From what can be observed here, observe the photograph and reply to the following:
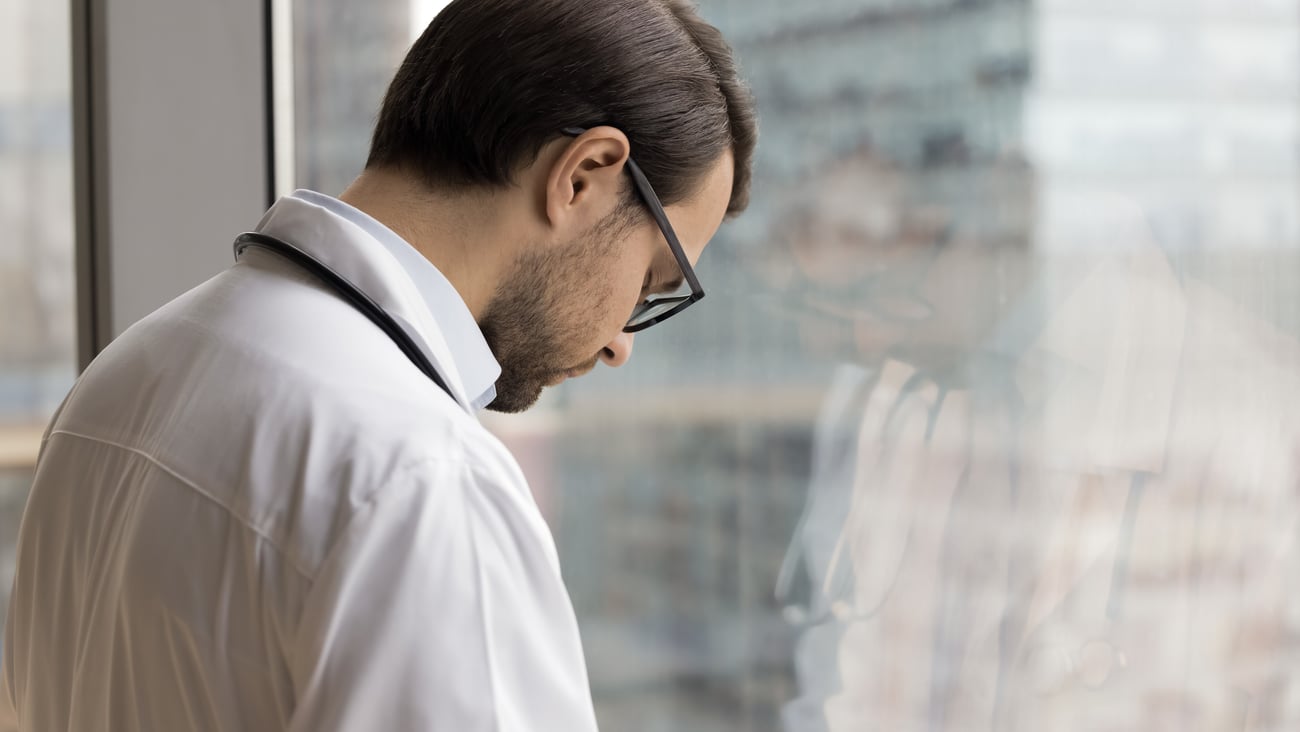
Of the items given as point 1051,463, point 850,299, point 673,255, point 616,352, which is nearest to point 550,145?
point 673,255

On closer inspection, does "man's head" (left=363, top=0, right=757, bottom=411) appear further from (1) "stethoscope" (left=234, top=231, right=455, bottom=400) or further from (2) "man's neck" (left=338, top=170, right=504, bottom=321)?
(1) "stethoscope" (left=234, top=231, right=455, bottom=400)

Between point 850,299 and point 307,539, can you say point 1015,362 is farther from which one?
point 307,539

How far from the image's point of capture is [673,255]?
0.90m

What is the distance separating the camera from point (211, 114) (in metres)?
1.24

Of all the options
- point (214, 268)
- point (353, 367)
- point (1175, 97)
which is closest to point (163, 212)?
point (214, 268)

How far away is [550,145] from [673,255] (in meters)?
0.17

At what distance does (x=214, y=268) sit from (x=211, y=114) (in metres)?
0.17

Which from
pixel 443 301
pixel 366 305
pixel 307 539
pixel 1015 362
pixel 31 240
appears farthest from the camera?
pixel 31 240

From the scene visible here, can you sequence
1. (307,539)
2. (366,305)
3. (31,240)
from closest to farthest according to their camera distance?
(307,539) → (366,305) → (31,240)

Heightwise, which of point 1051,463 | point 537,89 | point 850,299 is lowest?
point 1051,463

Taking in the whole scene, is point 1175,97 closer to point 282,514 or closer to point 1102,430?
point 1102,430

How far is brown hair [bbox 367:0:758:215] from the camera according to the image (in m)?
0.76

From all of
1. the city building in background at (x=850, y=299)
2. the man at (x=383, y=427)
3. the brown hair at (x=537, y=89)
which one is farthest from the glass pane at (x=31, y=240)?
the brown hair at (x=537, y=89)

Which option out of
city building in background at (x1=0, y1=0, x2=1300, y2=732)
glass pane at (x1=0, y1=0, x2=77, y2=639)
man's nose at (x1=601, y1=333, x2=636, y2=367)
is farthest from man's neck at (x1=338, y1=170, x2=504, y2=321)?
glass pane at (x1=0, y1=0, x2=77, y2=639)
